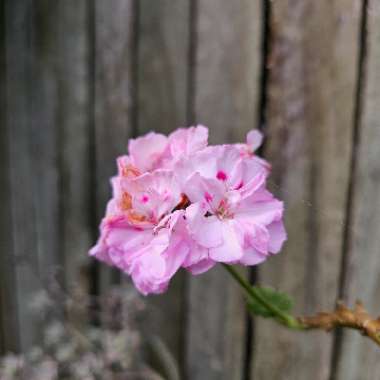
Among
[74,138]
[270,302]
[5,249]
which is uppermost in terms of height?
[74,138]

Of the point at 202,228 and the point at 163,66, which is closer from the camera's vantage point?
the point at 202,228

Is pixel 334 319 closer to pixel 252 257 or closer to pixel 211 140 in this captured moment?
pixel 252 257

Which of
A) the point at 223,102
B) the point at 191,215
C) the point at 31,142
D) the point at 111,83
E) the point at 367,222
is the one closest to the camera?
the point at 191,215

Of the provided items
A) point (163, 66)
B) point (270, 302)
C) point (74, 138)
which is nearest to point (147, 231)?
point (270, 302)

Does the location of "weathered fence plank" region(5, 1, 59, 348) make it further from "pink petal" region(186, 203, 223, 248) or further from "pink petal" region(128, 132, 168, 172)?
"pink petal" region(186, 203, 223, 248)

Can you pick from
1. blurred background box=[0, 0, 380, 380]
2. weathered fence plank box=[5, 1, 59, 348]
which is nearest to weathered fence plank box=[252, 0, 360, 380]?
blurred background box=[0, 0, 380, 380]

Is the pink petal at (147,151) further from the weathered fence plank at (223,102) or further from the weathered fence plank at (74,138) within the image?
Answer: the weathered fence plank at (74,138)

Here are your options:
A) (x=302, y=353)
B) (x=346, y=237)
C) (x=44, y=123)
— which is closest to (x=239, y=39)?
(x=346, y=237)
